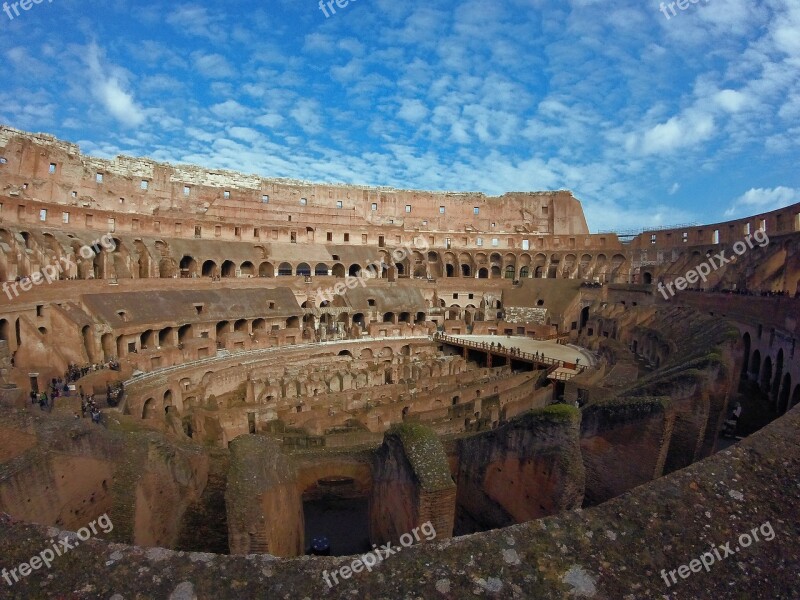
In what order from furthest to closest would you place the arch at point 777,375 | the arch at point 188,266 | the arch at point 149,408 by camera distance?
the arch at point 188,266, the arch at point 149,408, the arch at point 777,375

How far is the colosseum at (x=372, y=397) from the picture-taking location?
10.2 feet

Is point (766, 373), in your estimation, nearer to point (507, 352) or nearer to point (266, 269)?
point (507, 352)

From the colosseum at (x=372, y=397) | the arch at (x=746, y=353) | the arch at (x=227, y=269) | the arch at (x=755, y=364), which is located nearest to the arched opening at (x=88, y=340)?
the colosseum at (x=372, y=397)

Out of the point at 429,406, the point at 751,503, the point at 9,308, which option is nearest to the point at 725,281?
the point at 429,406

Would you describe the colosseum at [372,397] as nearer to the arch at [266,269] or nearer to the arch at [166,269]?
the arch at [266,269]

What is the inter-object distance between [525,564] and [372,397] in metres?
16.9

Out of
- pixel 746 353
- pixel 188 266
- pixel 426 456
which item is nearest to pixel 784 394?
pixel 746 353

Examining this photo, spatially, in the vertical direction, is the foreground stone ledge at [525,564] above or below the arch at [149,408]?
above

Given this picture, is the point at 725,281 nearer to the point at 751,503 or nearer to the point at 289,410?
the point at 289,410

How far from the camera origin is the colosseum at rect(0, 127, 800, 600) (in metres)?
3.10

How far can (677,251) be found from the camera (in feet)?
126

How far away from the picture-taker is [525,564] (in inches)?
119

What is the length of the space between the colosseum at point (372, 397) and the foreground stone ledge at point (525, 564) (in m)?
0.02

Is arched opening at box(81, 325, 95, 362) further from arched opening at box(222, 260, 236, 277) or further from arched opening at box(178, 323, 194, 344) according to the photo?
arched opening at box(222, 260, 236, 277)
